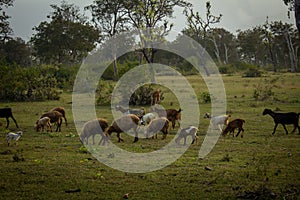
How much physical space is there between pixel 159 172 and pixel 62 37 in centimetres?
4786

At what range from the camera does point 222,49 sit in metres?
90.8

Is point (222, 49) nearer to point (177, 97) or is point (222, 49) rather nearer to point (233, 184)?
point (177, 97)

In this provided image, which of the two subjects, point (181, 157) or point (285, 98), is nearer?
point (181, 157)

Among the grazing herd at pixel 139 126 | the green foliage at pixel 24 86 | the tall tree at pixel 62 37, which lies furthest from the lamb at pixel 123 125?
the tall tree at pixel 62 37

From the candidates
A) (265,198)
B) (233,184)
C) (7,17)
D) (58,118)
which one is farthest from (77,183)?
(7,17)

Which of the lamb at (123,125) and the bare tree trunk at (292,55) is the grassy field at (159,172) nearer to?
the lamb at (123,125)

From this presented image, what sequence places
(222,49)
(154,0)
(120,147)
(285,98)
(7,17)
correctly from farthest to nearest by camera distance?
(222,49) < (7,17) < (154,0) < (285,98) < (120,147)

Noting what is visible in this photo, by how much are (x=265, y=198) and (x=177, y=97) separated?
2129 centimetres

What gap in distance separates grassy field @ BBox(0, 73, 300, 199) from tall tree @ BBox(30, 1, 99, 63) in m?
41.7

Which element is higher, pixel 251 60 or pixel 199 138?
pixel 251 60

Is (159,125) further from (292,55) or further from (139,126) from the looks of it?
(292,55)

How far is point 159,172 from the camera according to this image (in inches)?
368

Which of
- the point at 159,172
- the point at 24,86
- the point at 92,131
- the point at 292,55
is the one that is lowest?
the point at 159,172

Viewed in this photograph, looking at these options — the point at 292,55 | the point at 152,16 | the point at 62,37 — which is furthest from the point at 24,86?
the point at 292,55
